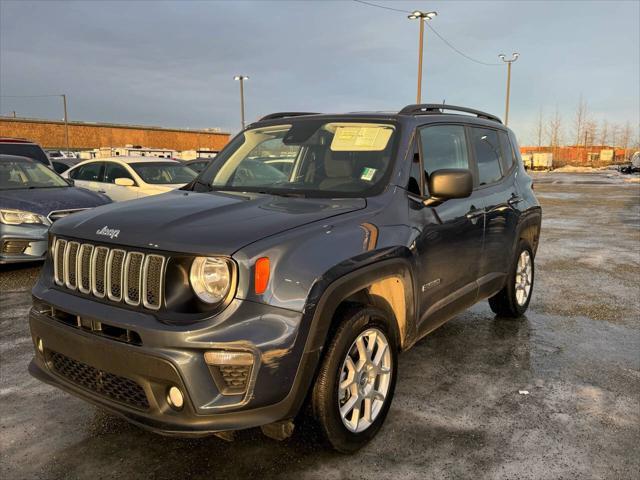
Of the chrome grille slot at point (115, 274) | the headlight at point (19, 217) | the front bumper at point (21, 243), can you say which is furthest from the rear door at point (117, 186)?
the chrome grille slot at point (115, 274)

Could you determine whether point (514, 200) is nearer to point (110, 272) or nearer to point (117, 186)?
point (110, 272)

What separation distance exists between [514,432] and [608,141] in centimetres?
9332

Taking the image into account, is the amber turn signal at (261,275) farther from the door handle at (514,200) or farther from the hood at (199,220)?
the door handle at (514,200)

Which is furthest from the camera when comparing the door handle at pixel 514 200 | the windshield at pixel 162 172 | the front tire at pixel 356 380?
the windshield at pixel 162 172

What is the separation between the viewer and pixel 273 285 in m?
2.34

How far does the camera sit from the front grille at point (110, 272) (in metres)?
2.42

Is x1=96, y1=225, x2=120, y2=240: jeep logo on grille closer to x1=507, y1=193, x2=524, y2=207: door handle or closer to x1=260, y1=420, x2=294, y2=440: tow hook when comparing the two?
x1=260, y1=420, x2=294, y2=440: tow hook

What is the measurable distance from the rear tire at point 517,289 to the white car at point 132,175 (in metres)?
6.58

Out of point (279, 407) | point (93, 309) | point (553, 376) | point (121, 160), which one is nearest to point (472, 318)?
point (553, 376)

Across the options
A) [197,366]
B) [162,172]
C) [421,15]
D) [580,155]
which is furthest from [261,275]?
[580,155]

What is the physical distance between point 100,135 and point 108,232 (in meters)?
83.9

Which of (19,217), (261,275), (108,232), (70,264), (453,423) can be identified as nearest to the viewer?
(261,275)

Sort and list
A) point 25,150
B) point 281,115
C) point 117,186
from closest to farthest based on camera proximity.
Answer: point 281,115 < point 117,186 < point 25,150

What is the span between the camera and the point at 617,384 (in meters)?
3.74
